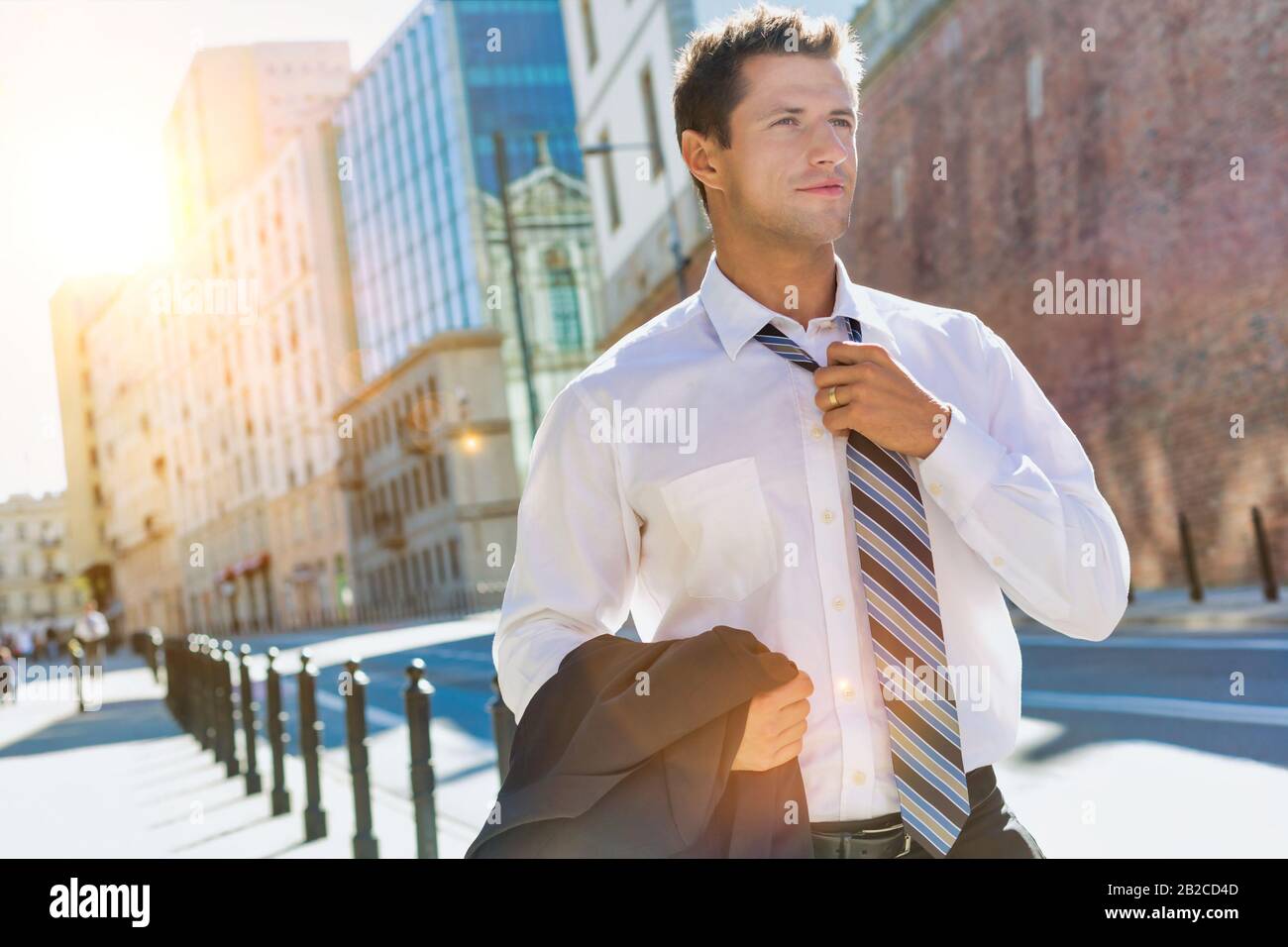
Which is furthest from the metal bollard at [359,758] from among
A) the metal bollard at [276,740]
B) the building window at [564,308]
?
the building window at [564,308]

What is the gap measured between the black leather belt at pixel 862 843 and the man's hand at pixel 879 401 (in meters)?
0.52

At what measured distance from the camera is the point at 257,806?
10078 millimetres

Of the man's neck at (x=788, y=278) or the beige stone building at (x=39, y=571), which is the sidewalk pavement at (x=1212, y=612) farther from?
the beige stone building at (x=39, y=571)

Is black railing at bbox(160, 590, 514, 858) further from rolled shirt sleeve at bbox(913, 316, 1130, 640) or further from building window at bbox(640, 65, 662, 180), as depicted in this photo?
building window at bbox(640, 65, 662, 180)

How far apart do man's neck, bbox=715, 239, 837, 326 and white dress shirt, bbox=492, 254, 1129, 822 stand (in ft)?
0.11

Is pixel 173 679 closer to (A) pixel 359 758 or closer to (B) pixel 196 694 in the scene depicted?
(B) pixel 196 694

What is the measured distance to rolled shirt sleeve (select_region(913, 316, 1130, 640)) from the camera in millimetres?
2004

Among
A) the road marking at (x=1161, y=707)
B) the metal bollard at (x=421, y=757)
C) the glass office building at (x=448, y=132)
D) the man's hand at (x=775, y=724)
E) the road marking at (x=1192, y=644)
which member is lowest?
the road marking at (x=1161, y=707)

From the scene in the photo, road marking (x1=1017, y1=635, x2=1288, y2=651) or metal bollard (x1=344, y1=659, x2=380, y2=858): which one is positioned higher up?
metal bollard (x1=344, y1=659, x2=380, y2=858)

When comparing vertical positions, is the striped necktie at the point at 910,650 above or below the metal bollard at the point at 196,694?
above

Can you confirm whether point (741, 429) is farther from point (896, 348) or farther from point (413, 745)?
point (413, 745)

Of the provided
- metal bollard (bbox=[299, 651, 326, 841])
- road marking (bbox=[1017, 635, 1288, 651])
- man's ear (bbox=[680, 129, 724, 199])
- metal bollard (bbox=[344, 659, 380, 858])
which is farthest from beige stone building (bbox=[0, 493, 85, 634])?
man's ear (bbox=[680, 129, 724, 199])

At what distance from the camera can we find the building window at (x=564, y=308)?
173ft

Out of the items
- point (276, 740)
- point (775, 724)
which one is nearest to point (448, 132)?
point (276, 740)
